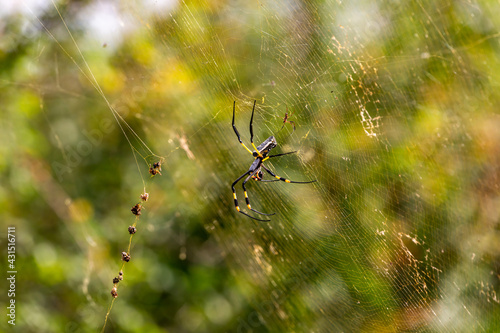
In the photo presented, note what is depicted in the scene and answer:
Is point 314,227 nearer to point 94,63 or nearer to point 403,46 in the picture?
point 403,46

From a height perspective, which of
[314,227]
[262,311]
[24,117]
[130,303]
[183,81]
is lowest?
[262,311]

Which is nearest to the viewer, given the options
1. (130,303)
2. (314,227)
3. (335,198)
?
(335,198)

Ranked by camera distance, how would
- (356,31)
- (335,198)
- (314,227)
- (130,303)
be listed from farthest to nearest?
(130,303) → (314,227) → (335,198) → (356,31)

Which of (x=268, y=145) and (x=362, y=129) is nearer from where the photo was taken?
(x=268, y=145)

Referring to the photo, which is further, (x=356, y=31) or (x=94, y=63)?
(x=94, y=63)

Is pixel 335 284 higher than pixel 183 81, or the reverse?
pixel 183 81

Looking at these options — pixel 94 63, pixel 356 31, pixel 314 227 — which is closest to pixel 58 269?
pixel 94 63
